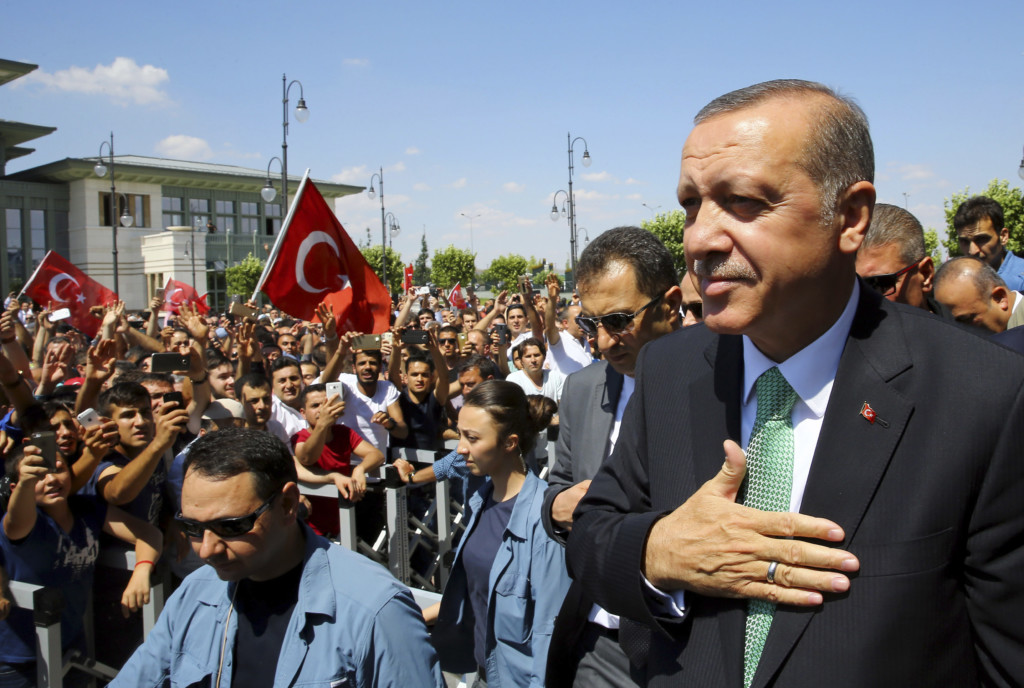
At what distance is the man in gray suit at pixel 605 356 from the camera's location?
2395 millimetres

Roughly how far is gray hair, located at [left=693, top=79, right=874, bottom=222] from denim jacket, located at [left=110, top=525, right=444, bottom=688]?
1853 millimetres

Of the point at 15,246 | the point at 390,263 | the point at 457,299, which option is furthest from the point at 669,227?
the point at 15,246

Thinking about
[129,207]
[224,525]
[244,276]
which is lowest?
[224,525]

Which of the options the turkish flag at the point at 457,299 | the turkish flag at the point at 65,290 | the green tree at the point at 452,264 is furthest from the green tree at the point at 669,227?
the turkish flag at the point at 65,290

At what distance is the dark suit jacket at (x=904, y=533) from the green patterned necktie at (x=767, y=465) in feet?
0.09

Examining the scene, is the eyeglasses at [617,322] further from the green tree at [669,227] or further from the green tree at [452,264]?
the green tree at [452,264]

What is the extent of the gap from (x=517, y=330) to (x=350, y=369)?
106 inches

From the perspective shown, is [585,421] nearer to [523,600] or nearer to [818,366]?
[523,600]

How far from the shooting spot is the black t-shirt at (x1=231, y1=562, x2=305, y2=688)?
2523 mm

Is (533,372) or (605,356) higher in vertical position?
(605,356)

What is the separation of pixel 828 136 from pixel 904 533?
0.64 metres

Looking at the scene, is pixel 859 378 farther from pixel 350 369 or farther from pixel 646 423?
pixel 350 369

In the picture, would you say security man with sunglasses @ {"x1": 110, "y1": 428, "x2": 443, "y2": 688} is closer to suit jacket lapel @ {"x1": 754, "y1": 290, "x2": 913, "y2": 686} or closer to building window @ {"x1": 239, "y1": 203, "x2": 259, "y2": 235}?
suit jacket lapel @ {"x1": 754, "y1": 290, "x2": 913, "y2": 686}

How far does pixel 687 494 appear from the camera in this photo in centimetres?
138
